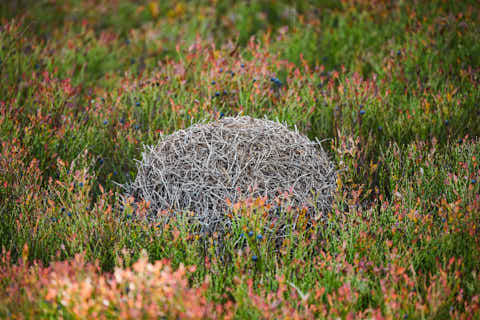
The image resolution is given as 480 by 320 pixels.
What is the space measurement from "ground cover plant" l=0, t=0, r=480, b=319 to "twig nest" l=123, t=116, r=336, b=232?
0.14 metres

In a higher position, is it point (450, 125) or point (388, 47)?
point (388, 47)

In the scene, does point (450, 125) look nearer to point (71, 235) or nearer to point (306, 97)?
point (306, 97)

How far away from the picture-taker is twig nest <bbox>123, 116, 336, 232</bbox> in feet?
9.28

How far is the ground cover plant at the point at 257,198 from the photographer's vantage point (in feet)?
7.09

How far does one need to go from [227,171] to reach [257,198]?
403 millimetres

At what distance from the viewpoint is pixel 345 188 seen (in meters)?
3.26

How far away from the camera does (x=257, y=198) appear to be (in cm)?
256

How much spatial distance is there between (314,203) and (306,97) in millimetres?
1597

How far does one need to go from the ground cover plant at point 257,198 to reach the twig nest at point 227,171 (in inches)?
5.4

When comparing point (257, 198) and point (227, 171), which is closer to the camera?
point (257, 198)

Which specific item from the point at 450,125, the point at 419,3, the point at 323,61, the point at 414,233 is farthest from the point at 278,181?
Answer: the point at 419,3

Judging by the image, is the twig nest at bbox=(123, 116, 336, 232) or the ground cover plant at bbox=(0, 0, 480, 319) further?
the twig nest at bbox=(123, 116, 336, 232)

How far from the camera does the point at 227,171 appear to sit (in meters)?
2.89

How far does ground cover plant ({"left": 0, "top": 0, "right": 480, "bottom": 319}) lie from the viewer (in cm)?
216
